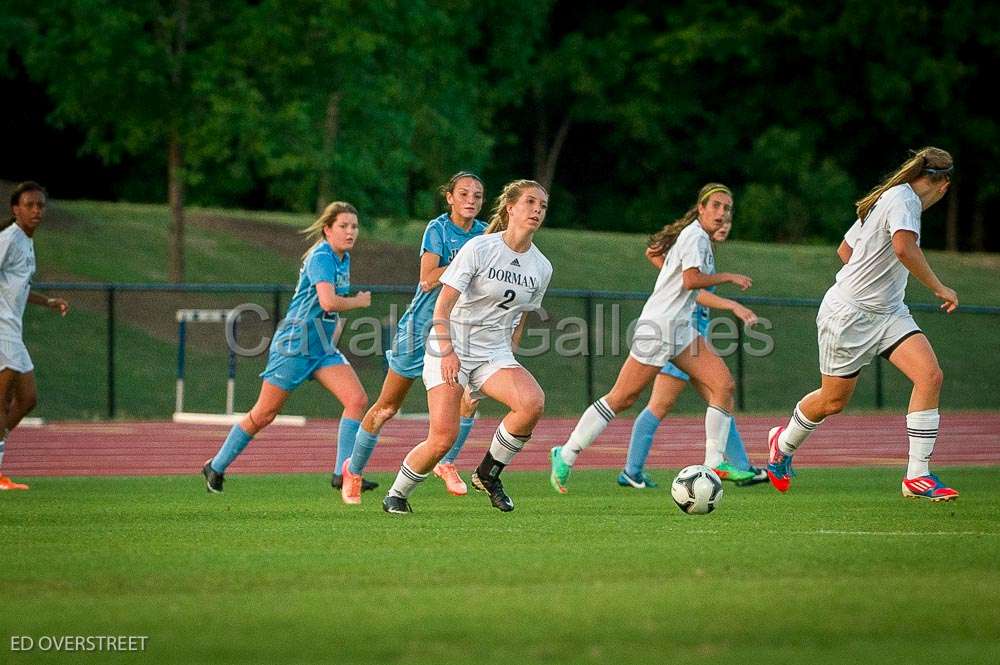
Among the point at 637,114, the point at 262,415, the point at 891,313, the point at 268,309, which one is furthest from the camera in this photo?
the point at 637,114

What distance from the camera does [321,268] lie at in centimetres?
1105

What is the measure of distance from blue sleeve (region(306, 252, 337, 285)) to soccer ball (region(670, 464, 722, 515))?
3.03 meters

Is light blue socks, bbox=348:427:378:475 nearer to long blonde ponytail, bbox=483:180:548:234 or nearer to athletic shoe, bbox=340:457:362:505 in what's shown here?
athletic shoe, bbox=340:457:362:505

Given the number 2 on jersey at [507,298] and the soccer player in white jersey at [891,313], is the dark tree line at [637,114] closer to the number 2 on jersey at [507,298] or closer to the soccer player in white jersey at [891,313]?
the soccer player in white jersey at [891,313]

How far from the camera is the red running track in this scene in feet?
49.5

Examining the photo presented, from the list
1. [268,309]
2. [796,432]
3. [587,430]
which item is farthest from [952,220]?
[796,432]

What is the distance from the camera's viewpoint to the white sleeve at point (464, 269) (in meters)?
9.10

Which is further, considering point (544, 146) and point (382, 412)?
point (544, 146)

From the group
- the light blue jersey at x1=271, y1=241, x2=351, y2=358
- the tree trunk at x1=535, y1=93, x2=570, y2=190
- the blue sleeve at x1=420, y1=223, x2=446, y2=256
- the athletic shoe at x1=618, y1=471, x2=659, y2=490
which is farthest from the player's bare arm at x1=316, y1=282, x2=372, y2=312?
the tree trunk at x1=535, y1=93, x2=570, y2=190

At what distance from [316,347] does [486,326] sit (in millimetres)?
2289

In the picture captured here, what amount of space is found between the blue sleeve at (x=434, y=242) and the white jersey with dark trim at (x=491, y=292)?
5.29 ft

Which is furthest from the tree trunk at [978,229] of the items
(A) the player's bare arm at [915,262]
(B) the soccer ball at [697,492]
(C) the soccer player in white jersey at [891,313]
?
(B) the soccer ball at [697,492]

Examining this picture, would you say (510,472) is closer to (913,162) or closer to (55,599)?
(913,162)

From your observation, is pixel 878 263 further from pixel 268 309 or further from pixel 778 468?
pixel 268 309
